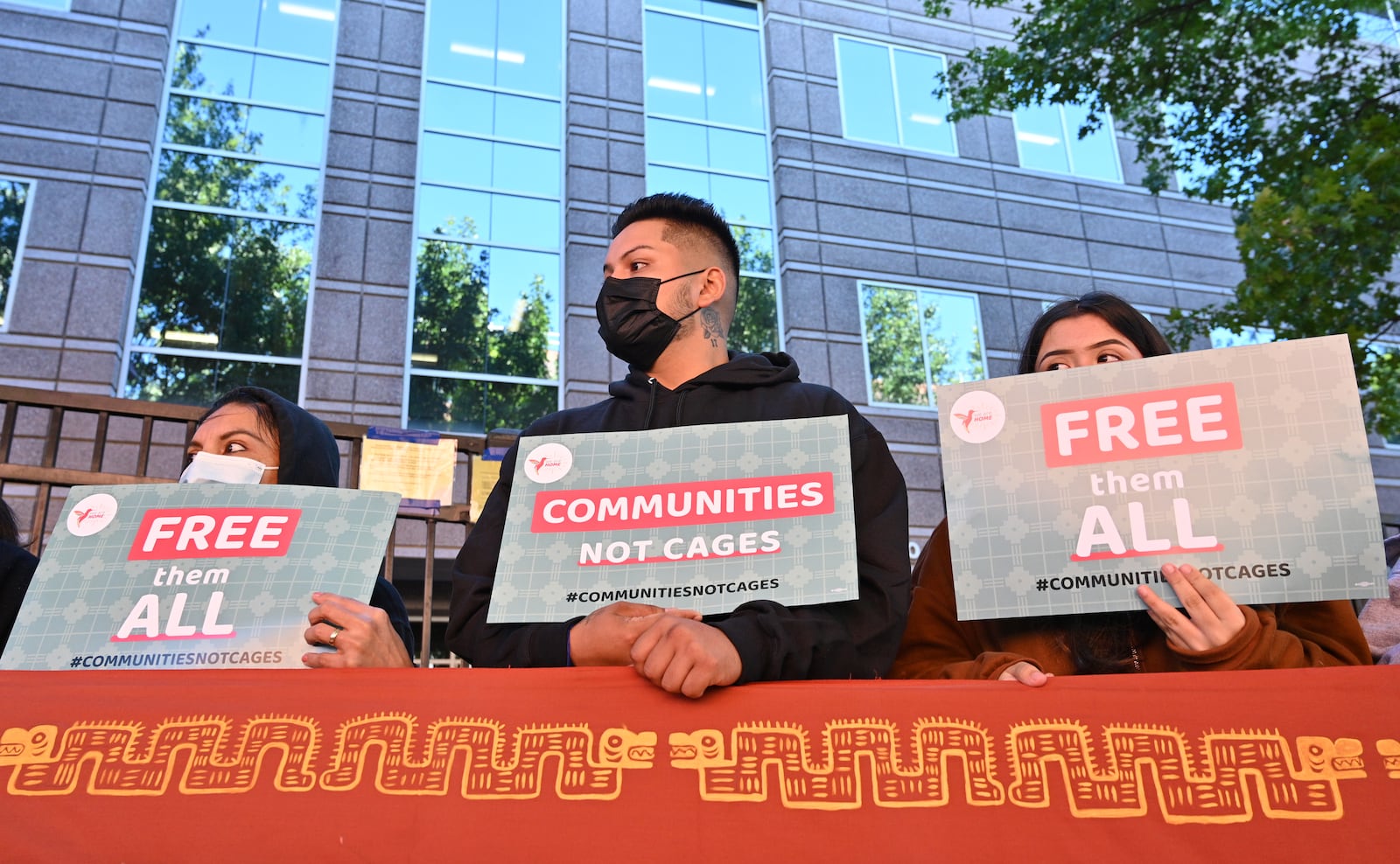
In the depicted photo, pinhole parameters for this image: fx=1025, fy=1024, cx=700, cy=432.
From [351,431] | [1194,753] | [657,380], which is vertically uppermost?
[351,431]

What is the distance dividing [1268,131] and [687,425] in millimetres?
8657

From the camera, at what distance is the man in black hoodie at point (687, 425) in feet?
6.08

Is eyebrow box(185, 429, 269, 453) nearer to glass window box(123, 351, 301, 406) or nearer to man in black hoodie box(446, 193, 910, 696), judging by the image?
man in black hoodie box(446, 193, 910, 696)

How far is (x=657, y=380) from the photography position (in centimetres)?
298

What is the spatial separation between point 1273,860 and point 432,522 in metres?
5.48

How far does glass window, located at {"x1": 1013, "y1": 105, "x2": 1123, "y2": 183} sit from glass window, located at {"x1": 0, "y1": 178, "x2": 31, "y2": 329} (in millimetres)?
11474

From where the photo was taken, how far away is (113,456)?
30.3ft

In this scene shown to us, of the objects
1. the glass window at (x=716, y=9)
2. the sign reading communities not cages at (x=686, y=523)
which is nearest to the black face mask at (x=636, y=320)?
the sign reading communities not cages at (x=686, y=523)

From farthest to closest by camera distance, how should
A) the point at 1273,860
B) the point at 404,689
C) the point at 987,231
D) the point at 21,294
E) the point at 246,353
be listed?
the point at 987,231
the point at 246,353
the point at 21,294
the point at 404,689
the point at 1273,860

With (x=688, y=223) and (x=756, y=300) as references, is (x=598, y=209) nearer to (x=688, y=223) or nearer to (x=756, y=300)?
(x=756, y=300)

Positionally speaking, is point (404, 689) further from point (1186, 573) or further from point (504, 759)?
point (1186, 573)

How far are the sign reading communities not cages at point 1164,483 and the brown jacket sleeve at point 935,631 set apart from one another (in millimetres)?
358

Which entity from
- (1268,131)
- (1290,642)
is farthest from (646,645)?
(1268,131)

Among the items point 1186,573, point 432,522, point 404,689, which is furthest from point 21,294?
point 1186,573
